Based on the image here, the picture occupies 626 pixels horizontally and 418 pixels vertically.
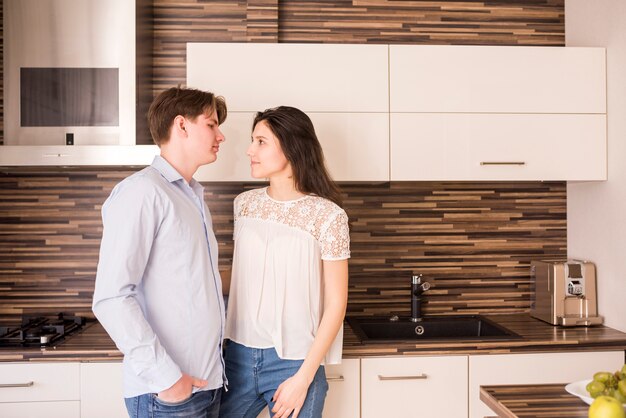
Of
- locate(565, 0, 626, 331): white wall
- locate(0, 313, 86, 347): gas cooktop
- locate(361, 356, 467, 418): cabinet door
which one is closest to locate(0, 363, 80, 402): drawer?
locate(0, 313, 86, 347): gas cooktop

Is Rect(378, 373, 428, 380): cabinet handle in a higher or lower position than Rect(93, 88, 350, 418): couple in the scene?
lower

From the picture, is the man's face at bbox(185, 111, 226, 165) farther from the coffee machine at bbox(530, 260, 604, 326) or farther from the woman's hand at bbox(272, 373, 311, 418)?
the coffee machine at bbox(530, 260, 604, 326)

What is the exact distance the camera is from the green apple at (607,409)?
1.19 metres

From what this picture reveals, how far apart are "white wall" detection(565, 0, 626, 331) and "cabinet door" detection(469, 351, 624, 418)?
28cm

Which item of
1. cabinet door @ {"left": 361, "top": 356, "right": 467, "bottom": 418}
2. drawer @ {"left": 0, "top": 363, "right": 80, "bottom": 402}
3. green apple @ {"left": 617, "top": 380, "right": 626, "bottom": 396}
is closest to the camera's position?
green apple @ {"left": 617, "top": 380, "right": 626, "bottom": 396}

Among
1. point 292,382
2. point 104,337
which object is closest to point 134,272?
point 292,382

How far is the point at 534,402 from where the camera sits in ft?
5.03

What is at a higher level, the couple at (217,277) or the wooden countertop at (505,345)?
the couple at (217,277)

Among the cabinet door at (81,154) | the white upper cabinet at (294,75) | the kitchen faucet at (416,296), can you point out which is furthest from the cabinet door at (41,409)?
the kitchen faucet at (416,296)

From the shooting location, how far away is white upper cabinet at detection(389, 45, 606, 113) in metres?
2.52

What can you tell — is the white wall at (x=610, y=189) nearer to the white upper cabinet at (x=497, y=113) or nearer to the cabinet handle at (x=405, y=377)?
the white upper cabinet at (x=497, y=113)

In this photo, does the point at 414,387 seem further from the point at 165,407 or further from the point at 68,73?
the point at 68,73

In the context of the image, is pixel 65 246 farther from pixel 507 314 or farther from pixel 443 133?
pixel 507 314

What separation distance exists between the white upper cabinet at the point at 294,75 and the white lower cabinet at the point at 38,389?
49.9 inches
